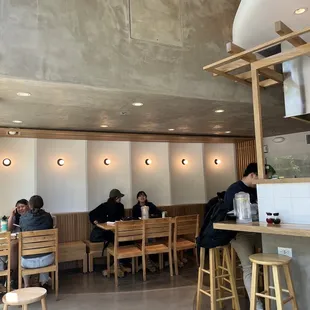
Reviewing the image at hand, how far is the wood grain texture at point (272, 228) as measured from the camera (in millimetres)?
2365

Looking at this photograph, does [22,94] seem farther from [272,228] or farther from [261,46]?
[272,228]

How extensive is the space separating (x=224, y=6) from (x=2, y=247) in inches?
171

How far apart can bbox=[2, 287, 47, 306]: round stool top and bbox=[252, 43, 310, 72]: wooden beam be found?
289 cm

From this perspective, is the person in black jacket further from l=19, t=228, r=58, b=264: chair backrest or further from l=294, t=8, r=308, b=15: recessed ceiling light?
l=294, t=8, r=308, b=15: recessed ceiling light

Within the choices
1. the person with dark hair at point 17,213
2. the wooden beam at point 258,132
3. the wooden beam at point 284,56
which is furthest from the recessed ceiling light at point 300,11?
the person with dark hair at point 17,213

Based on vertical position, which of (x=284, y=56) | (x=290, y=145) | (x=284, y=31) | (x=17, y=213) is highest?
(x=284, y=31)

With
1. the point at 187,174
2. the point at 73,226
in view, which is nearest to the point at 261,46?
the point at 73,226

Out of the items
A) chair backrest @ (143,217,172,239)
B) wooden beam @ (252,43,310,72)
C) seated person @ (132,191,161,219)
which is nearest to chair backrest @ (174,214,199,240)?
chair backrest @ (143,217,172,239)

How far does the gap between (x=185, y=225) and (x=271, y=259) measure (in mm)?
2869

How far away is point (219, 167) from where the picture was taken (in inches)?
321

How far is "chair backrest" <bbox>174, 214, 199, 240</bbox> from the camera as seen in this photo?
5356 mm

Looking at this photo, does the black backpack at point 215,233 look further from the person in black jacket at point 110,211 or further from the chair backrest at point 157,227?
the person in black jacket at point 110,211

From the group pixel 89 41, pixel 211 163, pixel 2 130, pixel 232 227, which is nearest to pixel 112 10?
pixel 89 41

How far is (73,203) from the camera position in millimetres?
6293
